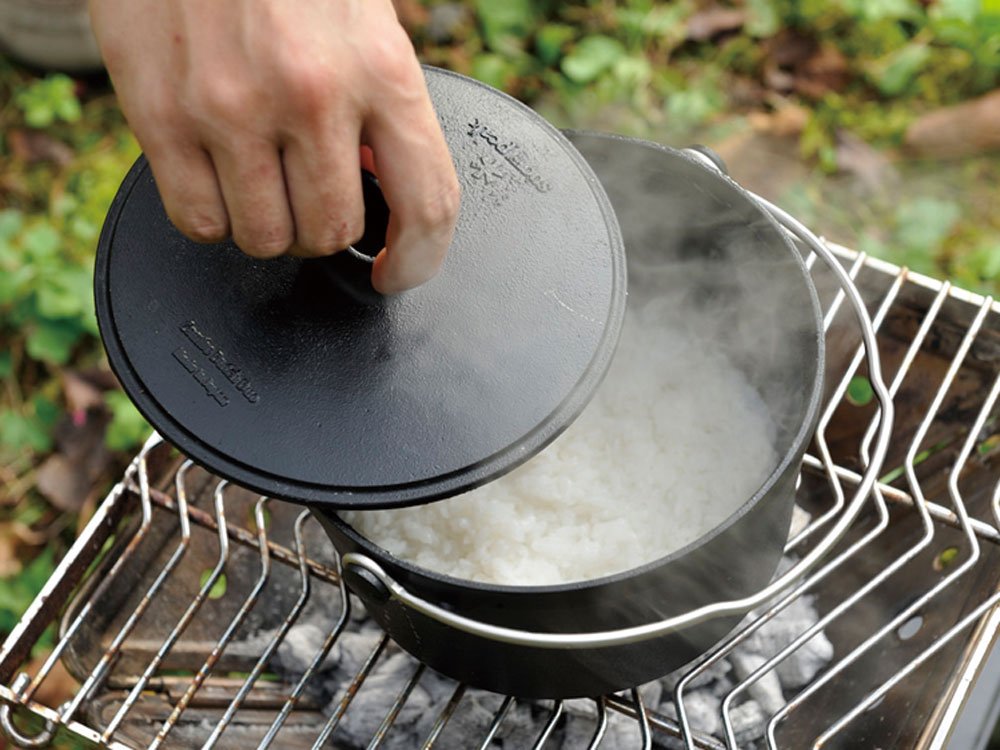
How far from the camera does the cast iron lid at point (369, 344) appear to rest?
51.6 inches

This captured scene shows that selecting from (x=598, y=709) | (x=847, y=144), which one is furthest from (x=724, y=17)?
(x=598, y=709)

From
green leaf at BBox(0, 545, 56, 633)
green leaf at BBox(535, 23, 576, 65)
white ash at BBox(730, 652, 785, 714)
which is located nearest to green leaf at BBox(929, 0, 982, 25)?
green leaf at BBox(535, 23, 576, 65)

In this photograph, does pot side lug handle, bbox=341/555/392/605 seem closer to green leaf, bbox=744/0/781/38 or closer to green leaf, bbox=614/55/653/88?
green leaf, bbox=614/55/653/88

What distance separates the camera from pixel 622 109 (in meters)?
3.33

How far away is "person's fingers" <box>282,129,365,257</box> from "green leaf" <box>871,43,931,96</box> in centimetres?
267

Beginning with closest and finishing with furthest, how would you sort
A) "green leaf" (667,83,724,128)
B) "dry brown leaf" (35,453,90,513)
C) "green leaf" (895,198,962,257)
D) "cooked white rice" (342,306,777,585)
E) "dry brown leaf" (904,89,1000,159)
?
"cooked white rice" (342,306,777,585), "dry brown leaf" (35,453,90,513), "green leaf" (895,198,962,257), "dry brown leaf" (904,89,1000,159), "green leaf" (667,83,724,128)

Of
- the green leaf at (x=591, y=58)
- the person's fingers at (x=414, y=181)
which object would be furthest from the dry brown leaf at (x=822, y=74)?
the person's fingers at (x=414, y=181)

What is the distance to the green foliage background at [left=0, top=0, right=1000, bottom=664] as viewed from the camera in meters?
2.89

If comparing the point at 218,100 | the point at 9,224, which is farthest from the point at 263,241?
the point at 9,224

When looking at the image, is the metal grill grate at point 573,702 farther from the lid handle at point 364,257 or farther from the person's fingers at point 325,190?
the person's fingers at point 325,190

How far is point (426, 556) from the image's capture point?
1737 millimetres

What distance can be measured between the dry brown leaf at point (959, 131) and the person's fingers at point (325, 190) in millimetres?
2596

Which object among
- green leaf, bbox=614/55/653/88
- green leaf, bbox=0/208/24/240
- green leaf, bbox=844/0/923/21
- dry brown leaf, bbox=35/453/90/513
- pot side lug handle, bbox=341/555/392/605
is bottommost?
dry brown leaf, bbox=35/453/90/513

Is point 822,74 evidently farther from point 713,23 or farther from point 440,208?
point 440,208
